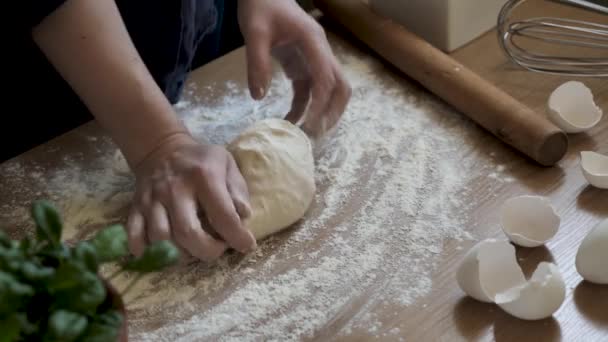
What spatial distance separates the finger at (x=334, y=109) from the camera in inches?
35.4

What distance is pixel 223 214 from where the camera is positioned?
72 cm

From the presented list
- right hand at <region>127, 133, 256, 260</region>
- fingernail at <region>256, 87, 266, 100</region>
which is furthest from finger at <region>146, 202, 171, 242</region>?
fingernail at <region>256, 87, 266, 100</region>

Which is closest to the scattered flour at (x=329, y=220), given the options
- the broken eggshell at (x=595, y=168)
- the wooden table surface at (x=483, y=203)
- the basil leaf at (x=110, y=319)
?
the wooden table surface at (x=483, y=203)

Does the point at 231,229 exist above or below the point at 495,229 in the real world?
above

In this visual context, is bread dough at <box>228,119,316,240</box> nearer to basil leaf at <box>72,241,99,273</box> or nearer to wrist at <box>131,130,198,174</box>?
wrist at <box>131,130,198,174</box>

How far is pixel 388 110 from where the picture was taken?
95cm

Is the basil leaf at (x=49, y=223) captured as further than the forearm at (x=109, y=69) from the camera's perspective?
No

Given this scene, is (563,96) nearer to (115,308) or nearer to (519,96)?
(519,96)

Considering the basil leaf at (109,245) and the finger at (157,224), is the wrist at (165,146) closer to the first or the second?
the finger at (157,224)

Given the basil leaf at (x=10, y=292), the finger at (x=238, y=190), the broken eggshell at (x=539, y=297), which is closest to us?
the basil leaf at (x=10, y=292)

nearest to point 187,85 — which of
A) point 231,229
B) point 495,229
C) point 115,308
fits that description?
point 231,229

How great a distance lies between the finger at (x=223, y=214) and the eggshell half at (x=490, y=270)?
8.1 inches

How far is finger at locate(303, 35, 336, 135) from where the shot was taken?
89cm

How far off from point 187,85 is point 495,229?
479mm
